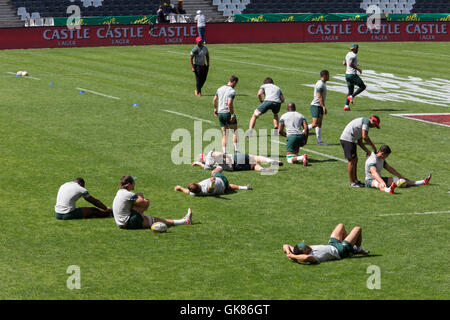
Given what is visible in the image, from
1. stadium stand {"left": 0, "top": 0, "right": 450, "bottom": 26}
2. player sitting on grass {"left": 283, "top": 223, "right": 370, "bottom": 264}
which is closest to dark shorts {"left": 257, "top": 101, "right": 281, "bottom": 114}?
player sitting on grass {"left": 283, "top": 223, "right": 370, "bottom": 264}

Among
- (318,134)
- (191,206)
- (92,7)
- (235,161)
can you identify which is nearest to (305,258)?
(191,206)

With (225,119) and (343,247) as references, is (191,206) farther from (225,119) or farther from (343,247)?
(225,119)

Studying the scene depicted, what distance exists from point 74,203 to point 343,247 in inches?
231

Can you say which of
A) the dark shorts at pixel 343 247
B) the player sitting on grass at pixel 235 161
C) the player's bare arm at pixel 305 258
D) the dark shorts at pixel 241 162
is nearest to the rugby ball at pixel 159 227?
the player's bare arm at pixel 305 258

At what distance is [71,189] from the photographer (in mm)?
16078

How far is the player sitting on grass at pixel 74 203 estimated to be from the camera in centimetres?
1603

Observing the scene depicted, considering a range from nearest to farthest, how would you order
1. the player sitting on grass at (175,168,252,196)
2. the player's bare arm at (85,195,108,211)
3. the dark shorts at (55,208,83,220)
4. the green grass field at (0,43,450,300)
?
the green grass field at (0,43,450,300) < the player's bare arm at (85,195,108,211) < the dark shorts at (55,208,83,220) < the player sitting on grass at (175,168,252,196)

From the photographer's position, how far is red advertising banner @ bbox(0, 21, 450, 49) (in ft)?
164

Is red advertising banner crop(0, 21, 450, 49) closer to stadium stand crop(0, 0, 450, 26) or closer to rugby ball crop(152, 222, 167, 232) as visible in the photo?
stadium stand crop(0, 0, 450, 26)

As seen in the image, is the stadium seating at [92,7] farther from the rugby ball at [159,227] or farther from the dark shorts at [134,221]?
the rugby ball at [159,227]

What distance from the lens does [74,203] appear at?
16.2 meters

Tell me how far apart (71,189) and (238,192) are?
4405mm

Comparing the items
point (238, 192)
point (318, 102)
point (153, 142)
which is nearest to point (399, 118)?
point (318, 102)

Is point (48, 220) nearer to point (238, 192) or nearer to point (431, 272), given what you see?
point (238, 192)
